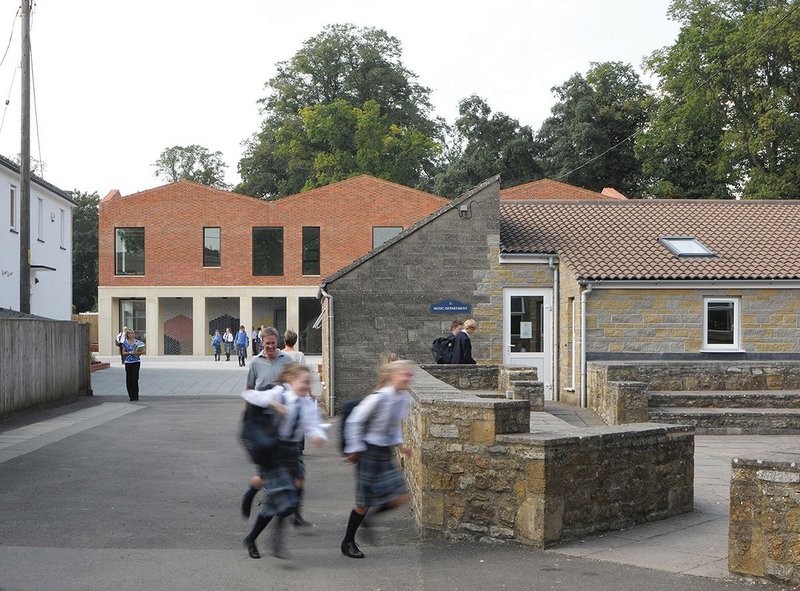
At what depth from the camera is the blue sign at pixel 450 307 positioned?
2095 centimetres

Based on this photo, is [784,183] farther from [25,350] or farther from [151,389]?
[25,350]

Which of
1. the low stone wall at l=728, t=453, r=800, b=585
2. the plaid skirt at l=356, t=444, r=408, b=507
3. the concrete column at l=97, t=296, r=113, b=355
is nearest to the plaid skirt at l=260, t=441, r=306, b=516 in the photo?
the plaid skirt at l=356, t=444, r=408, b=507

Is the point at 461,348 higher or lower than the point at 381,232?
lower

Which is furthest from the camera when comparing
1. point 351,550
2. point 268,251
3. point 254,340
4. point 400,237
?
point 268,251

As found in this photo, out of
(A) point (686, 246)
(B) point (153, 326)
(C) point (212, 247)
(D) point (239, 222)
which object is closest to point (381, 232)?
(D) point (239, 222)

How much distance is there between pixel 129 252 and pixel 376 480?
47201 millimetres

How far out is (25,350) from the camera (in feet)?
67.3

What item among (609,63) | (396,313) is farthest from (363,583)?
(609,63)

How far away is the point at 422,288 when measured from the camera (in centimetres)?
2095

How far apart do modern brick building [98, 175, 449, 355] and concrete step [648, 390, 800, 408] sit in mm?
35116

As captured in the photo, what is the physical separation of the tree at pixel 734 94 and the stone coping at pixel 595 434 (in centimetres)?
3556

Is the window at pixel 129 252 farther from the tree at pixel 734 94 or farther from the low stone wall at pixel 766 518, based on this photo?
the low stone wall at pixel 766 518

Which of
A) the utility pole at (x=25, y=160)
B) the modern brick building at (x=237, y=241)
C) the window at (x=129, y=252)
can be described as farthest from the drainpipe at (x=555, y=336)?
the window at (x=129, y=252)

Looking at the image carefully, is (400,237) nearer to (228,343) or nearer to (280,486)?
(280,486)
